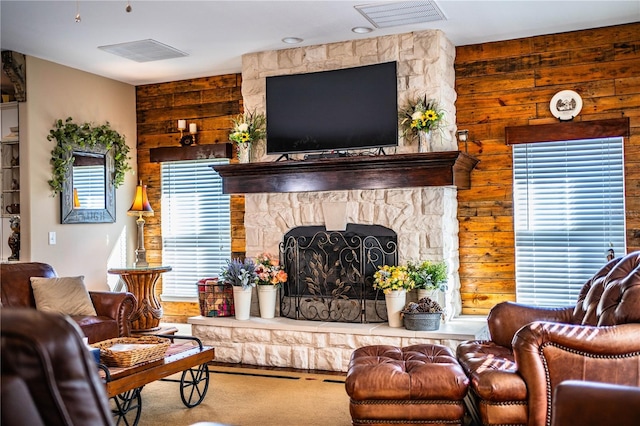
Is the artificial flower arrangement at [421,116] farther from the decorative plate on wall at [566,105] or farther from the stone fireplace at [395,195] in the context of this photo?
the decorative plate on wall at [566,105]

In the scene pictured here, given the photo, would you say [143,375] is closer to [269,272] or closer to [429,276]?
[269,272]

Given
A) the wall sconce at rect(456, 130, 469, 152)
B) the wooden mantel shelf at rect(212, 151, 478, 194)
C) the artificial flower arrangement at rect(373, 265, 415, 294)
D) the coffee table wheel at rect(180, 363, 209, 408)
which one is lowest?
the coffee table wheel at rect(180, 363, 209, 408)

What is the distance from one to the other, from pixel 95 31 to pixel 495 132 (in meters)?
3.48

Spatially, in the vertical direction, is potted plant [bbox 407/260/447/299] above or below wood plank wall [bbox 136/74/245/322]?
below

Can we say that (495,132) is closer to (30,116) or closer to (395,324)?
(395,324)

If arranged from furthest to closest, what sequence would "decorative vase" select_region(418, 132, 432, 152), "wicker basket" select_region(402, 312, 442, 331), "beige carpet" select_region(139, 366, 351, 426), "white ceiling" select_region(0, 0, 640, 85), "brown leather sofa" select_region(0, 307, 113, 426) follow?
"decorative vase" select_region(418, 132, 432, 152) → "wicker basket" select_region(402, 312, 442, 331) → "white ceiling" select_region(0, 0, 640, 85) → "beige carpet" select_region(139, 366, 351, 426) → "brown leather sofa" select_region(0, 307, 113, 426)

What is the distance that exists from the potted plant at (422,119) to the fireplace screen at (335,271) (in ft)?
2.72

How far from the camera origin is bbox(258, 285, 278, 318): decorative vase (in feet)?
18.6

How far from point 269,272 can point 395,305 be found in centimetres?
116

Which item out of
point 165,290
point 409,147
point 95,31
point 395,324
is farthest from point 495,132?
point 165,290

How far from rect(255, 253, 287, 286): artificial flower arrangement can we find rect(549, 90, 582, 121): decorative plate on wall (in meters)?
2.70

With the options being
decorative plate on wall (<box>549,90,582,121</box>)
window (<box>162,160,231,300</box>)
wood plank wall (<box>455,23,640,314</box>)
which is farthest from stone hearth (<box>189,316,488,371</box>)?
decorative plate on wall (<box>549,90,582,121</box>)

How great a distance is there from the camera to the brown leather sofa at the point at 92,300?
4867 mm

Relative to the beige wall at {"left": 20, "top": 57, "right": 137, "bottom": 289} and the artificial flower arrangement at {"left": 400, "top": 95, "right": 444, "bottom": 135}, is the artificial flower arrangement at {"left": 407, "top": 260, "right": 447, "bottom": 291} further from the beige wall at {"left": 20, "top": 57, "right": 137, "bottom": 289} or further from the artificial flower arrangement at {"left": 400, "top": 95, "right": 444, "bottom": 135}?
the beige wall at {"left": 20, "top": 57, "right": 137, "bottom": 289}
